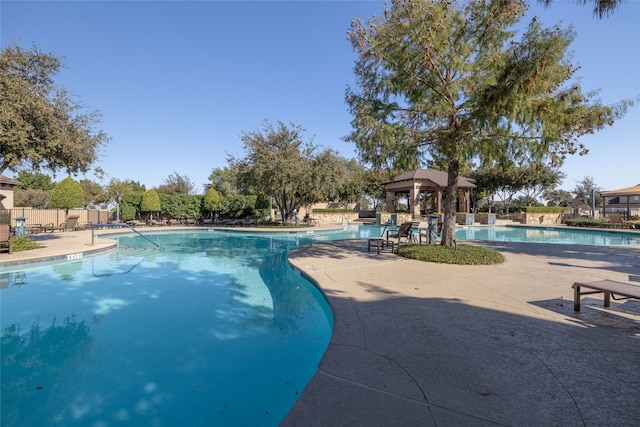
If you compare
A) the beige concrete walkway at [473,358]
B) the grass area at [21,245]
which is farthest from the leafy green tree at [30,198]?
the beige concrete walkway at [473,358]

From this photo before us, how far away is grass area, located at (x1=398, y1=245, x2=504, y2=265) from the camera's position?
8625mm

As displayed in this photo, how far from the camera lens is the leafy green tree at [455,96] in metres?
7.59

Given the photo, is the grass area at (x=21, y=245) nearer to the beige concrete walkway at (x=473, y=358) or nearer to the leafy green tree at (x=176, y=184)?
the beige concrete walkway at (x=473, y=358)

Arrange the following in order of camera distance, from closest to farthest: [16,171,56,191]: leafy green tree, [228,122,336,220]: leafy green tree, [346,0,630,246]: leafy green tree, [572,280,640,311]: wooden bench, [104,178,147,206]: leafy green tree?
[572,280,640,311]: wooden bench < [346,0,630,246]: leafy green tree < [228,122,336,220]: leafy green tree < [104,178,147,206]: leafy green tree < [16,171,56,191]: leafy green tree

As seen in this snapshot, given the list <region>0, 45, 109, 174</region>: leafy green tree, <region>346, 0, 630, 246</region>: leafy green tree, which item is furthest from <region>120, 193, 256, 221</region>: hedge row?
<region>346, 0, 630, 246</region>: leafy green tree

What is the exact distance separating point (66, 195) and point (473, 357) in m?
26.6

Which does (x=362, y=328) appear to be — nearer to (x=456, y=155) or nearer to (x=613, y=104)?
(x=456, y=155)

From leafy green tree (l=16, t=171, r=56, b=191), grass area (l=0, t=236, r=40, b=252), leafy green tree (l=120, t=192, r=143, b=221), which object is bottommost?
grass area (l=0, t=236, r=40, b=252)

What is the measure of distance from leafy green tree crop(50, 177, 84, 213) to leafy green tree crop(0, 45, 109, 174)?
34.7 ft

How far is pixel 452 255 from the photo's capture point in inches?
353

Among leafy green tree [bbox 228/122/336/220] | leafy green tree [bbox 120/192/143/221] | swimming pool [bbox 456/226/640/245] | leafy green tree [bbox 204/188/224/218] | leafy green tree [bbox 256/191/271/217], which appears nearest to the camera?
swimming pool [bbox 456/226/640/245]

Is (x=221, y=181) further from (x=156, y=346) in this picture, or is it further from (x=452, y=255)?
(x=156, y=346)

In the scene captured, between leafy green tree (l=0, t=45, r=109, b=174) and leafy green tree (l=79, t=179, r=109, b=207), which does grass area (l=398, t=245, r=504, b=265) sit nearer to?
leafy green tree (l=0, t=45, r=109, b=174)

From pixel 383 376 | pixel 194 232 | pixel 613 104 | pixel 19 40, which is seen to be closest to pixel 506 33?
pixel 613 104
